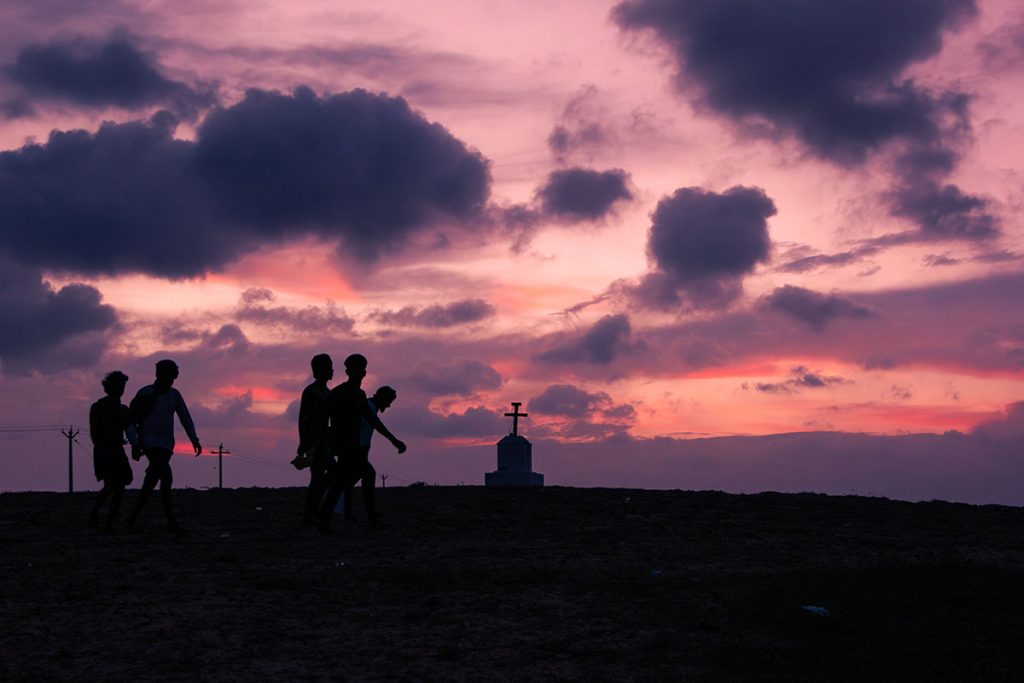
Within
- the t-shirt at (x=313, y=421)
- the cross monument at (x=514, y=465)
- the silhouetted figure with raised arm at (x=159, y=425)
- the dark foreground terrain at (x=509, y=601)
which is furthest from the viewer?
the cross monument at (x=514, y=465)

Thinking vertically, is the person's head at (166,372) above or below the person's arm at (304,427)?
above

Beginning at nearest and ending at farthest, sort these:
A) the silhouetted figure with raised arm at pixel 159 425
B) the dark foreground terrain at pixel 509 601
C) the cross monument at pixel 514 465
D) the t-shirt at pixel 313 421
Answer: the dark foreground terrain at pixel 509 601 < the silhouetted figure with raised arm at pixel 159 425 < the t-shirt at pixel 313 421 < the cross monument at pixel 514 465

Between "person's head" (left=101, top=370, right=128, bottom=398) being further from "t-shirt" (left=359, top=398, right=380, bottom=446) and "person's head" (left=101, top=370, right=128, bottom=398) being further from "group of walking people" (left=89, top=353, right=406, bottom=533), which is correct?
"t-shirt" (left=359, top=398, right=380, bottom=446)

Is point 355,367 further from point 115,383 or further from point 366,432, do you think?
point 115,383

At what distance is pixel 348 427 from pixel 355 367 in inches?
32.2

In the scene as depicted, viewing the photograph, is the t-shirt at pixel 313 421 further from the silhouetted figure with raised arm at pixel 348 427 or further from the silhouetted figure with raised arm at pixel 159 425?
the silhouetted figure with raised arm at pixel 159 425

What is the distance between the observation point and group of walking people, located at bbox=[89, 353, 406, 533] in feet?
49.4

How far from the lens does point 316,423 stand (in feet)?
51.3

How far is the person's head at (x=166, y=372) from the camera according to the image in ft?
49.9

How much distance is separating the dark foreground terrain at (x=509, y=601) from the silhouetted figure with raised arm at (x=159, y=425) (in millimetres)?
810

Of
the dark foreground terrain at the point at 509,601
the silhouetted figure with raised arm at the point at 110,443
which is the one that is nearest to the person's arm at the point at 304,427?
the dark foreground terrain at the point at 509,601

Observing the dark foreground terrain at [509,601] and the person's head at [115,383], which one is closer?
the dark foreground terrain at [509,601]

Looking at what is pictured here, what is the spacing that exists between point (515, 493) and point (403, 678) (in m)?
13.6

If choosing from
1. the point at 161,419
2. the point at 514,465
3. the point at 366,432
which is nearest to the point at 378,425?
the point at 366,432
